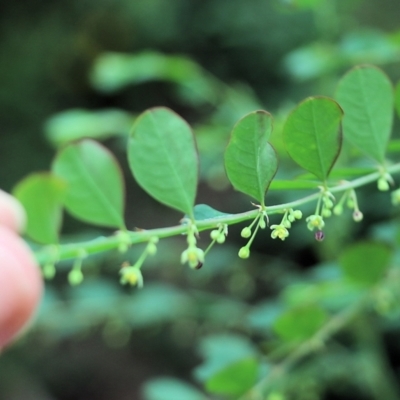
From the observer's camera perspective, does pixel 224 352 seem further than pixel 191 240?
Yes

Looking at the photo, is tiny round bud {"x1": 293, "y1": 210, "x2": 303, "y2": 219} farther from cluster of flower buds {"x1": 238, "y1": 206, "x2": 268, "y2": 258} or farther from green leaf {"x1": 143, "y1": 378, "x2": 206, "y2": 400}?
green leaf {"x1": 143, "y1": 378, "x2": 206, "y2": 400}

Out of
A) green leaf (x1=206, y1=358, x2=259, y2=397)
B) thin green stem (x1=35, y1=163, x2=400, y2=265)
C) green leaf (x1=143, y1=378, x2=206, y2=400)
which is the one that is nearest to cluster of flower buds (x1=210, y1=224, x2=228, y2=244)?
thin green stem (x1=35, y1=163, x2=400, y2=265)

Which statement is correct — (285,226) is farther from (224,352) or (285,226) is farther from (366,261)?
(224,352)

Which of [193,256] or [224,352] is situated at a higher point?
[224,352]

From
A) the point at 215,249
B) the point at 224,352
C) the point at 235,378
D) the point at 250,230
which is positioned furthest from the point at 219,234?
the point at 215,249

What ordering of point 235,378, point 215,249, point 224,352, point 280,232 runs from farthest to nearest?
point 215,249 < point 224,352 < point 235,378 < point 280,232

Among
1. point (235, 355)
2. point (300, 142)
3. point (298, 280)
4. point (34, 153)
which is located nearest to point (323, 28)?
point (298, 280)

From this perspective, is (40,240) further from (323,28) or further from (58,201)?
(323,28)
